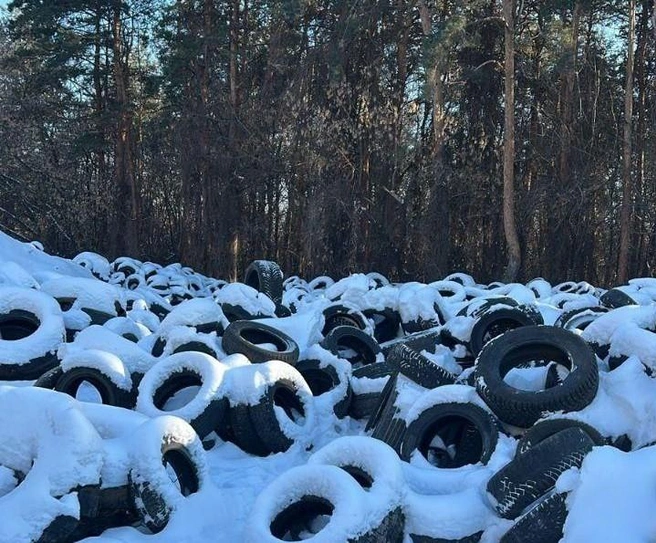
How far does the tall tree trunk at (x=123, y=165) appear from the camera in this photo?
26.3m

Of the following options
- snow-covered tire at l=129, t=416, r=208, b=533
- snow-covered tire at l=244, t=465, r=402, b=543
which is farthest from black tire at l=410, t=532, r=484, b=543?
snow-covered tire at l=129, t=416, r=208, b=533


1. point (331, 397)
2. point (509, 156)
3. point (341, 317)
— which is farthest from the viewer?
point (509, 156)

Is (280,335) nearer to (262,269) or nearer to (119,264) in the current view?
(262,269)

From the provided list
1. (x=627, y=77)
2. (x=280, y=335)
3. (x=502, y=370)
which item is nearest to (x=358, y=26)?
(x=627, y=77)

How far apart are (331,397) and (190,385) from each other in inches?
48.7

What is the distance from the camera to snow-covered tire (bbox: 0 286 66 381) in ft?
20.9

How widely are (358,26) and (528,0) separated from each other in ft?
16.1

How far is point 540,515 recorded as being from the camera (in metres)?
3.40

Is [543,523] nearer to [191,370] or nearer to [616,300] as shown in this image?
[191,370]

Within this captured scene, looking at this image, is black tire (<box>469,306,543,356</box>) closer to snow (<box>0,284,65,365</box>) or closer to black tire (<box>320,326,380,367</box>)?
black tire (<box>320,326,380,367</box>)

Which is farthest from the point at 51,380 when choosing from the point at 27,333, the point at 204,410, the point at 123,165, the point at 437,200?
the point at 123,165

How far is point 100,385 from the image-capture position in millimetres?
5660

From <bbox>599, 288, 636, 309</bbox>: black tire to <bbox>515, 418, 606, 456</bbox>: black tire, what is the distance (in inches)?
159

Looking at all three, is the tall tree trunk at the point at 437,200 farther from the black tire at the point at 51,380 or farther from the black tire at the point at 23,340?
the black tire at the point at 51,380
